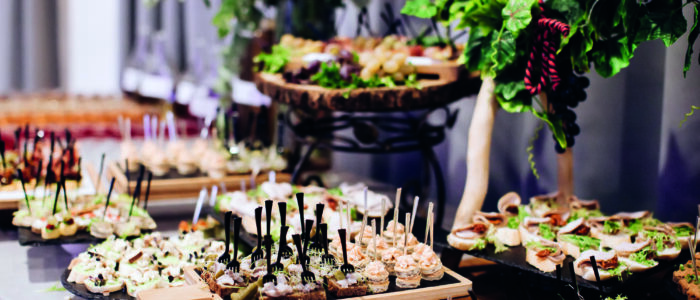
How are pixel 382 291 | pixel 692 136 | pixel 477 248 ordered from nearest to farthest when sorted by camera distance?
pixel 382 291, pixel 477 248, pixel 692 136

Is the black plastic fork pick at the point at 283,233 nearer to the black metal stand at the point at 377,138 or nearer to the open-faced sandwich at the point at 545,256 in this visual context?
the open-faced sandwich at the point at 545,256

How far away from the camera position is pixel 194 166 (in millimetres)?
3791

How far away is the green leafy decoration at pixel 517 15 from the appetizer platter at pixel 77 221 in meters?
1.39

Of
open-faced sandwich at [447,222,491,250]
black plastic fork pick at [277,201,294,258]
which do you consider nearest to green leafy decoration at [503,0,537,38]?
open-faced sandwich at [447,222,491,250]

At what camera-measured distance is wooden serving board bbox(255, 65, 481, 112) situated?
Result: 288 centimetres

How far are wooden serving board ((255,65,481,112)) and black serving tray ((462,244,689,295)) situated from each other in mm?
630

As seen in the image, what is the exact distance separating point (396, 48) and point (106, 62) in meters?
6.29

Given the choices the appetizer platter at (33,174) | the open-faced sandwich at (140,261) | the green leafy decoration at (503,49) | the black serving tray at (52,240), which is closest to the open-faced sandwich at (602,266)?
the green leafy decoration at (503,49)

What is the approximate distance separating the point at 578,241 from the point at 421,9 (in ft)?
3.48

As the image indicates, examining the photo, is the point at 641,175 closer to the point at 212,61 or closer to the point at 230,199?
the point at 230,199

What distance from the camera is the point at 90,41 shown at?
870 centimetres

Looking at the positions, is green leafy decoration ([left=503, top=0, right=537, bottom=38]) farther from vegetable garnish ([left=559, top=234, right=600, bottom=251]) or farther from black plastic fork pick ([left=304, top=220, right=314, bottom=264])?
black plastic fork pick ([left=304, top=220, right=314, bottom=264])

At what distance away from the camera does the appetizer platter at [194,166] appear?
140 inches

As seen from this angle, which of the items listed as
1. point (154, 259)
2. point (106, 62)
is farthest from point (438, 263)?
point (106, 62)
